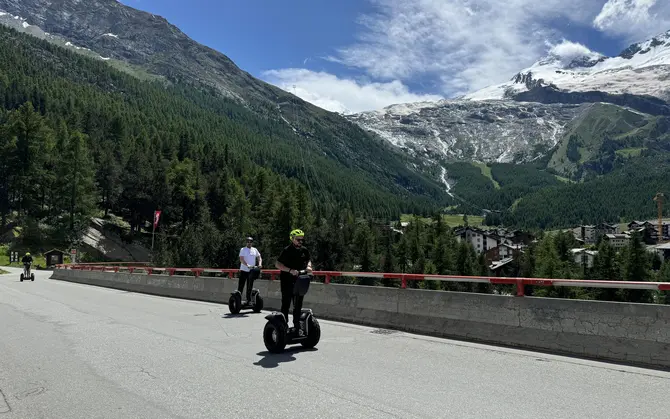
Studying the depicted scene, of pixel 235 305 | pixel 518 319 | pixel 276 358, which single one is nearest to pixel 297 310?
pixel 276 358

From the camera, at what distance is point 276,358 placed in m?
8.27

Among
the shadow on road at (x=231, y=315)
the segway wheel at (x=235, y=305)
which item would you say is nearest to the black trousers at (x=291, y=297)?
the shadow on road at (x=231, y=315)

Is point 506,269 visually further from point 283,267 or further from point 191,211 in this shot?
point 283,267

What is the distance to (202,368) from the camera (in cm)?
743

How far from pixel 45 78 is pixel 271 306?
181126 mm

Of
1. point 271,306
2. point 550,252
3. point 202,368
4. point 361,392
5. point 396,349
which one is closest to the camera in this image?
point 361,392

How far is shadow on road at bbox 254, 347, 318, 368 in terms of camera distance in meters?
7.78

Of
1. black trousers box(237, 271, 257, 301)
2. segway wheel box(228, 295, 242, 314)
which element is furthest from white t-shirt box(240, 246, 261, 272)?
segway wheel box(228, 295, 242, 314)

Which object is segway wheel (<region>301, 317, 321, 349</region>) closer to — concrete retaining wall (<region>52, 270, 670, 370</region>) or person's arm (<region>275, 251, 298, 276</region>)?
person's arm (<region>275, 251, 298, 276</region>)

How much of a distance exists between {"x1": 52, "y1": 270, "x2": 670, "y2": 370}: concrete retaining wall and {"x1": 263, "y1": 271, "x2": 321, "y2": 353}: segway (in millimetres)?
3179

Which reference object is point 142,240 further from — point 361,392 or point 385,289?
point 361,392

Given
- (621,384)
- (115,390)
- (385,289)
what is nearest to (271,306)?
(385,289)

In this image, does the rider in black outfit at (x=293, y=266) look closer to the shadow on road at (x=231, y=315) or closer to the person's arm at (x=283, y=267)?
the person's arm at (x=283, y=267)

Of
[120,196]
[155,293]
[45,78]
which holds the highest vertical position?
[45,78]
